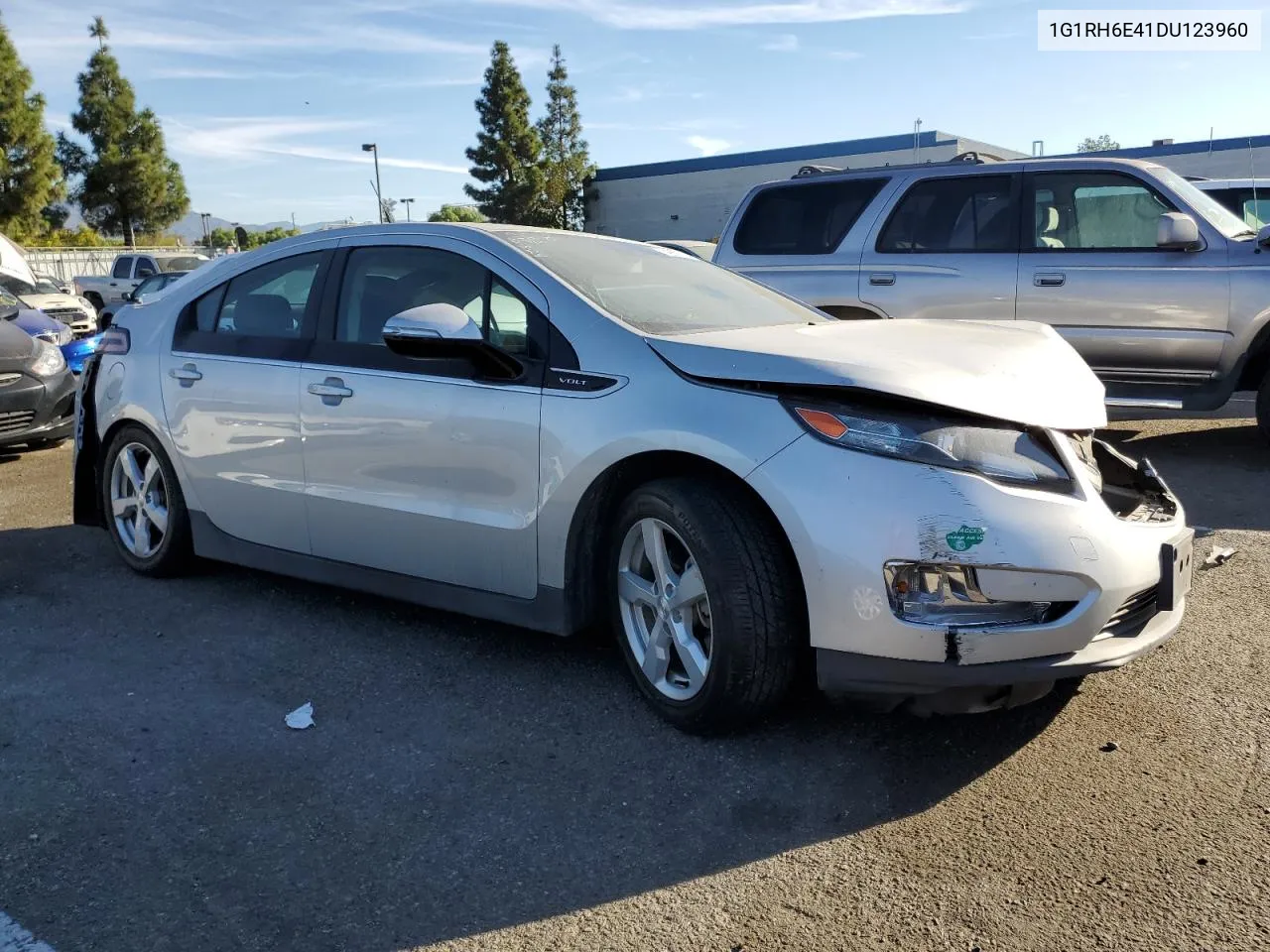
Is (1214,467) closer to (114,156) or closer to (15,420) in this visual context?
(15,420)

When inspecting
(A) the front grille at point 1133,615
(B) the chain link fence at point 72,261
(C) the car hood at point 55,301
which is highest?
(B) the chain link fence at point 72,261

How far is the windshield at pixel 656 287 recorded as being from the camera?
3883 mm

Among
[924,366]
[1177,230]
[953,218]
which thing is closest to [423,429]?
[924,366]

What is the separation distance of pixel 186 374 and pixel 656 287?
221cm

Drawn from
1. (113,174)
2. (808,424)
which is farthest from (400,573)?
(113,174)

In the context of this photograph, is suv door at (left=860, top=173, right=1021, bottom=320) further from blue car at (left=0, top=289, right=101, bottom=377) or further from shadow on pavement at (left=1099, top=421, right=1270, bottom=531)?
blue car at (left=0, top=289, right=101, bottom=377)

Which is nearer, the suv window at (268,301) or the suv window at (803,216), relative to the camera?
the suv window at (268,301)

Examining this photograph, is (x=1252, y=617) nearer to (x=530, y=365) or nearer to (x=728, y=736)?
(x=728, y=736)

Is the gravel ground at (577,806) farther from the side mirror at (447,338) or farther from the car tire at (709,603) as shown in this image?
the side mirror at (447,338)

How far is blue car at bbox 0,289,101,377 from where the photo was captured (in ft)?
32.2

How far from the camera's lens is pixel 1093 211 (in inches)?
301

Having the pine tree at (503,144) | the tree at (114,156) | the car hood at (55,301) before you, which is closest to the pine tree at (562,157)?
the pine tree at (503,144)

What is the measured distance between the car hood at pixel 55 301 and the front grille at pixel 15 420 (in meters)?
7.24

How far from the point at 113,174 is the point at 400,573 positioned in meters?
49.8
